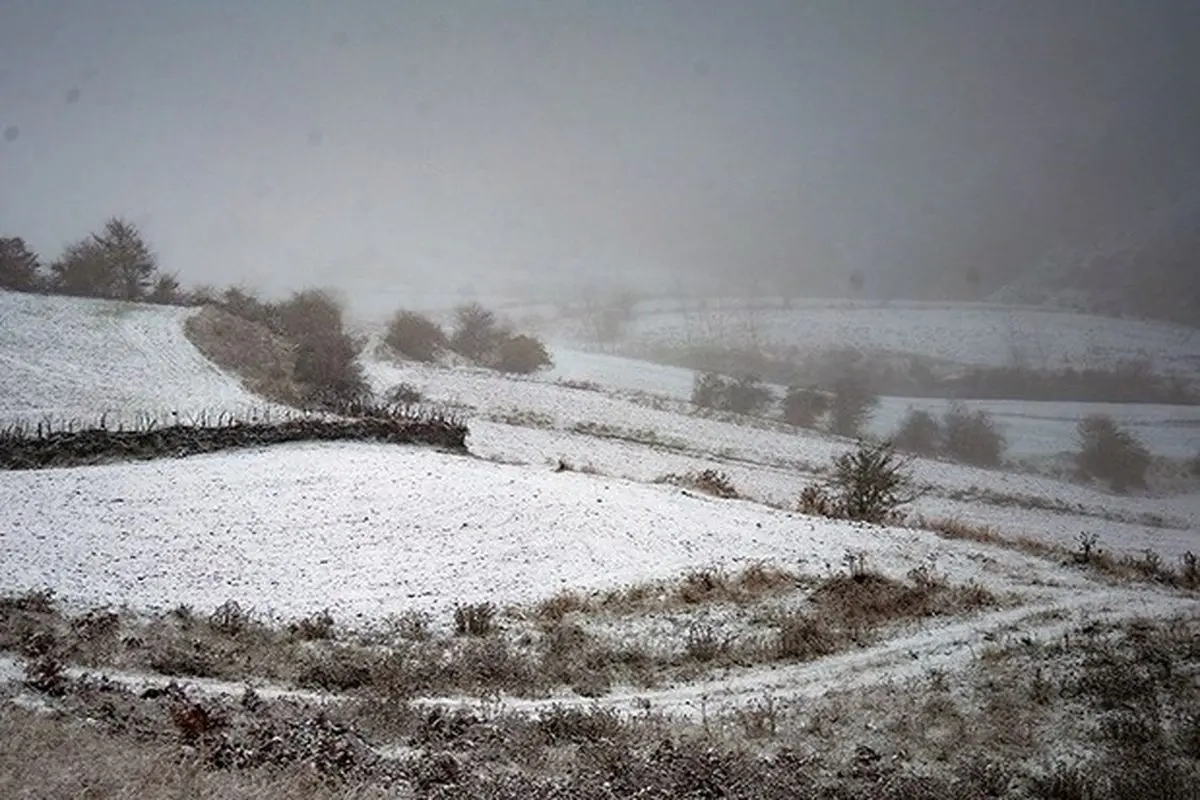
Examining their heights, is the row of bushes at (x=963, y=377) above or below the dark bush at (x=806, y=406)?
above

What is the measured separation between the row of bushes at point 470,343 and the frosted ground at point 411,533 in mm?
20438

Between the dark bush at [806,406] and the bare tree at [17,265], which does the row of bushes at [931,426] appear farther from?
the bare tree at [17,265]

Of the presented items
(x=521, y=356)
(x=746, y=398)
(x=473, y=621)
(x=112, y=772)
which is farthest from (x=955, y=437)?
(x=112, y=772)

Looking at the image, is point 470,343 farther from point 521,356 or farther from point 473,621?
A: point 473,621

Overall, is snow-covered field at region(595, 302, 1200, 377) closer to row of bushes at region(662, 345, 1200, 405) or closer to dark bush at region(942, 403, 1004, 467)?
row of bushes at region(662, 345, 1200, 405)

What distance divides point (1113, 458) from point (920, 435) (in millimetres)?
9783

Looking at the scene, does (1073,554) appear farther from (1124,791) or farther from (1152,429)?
(1152,429)

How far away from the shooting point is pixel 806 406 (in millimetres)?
50781

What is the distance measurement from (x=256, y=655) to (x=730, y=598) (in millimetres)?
8565

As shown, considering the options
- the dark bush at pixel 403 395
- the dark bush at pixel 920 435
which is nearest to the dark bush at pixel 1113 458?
the dark bush at pixel 920 435

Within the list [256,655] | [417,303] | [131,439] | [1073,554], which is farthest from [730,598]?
[417,303]

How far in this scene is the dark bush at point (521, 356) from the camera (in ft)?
181

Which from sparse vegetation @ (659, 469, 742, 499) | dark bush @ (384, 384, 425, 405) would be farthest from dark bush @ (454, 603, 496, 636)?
dark bush @ (384, 384, 425, 405)

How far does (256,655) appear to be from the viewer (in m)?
12.2
